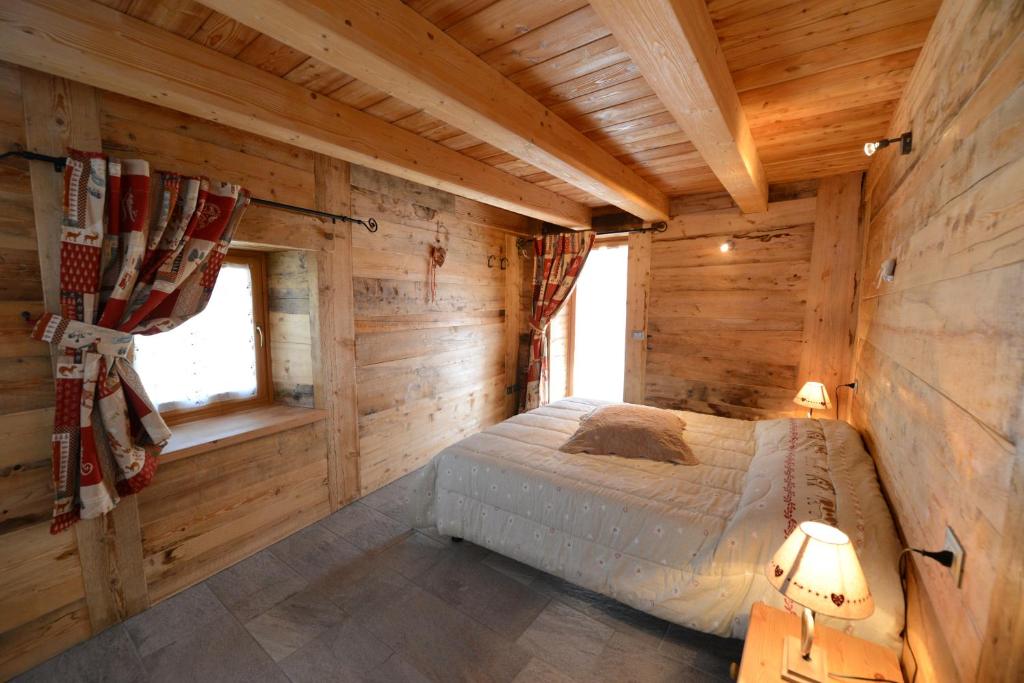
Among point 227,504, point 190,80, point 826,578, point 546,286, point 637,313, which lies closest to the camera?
point 826,578

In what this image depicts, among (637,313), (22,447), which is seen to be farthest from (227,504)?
(637,313)

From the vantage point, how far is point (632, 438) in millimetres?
2158

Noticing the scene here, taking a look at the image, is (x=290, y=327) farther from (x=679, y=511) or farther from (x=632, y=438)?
(x=679, y=511)

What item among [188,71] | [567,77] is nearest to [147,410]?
[188,71]

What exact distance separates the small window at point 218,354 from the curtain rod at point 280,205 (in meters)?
0.48

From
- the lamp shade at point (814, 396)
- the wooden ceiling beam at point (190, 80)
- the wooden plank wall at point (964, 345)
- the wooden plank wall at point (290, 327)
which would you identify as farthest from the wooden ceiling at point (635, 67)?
the lamp shade at point (814, 396)

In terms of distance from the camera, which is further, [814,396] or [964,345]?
[814,396]

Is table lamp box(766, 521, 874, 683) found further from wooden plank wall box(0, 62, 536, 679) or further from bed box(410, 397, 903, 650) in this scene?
wooden plank wall box(0, 62, 536, 679)

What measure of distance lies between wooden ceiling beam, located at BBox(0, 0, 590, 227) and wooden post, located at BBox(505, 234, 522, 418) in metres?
1.80

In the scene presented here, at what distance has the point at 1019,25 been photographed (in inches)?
30.6

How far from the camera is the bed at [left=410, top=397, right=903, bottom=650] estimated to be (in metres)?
1.39

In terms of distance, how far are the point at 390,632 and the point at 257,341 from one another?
72.9 inches

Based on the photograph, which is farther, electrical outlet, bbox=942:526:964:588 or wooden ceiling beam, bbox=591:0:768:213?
wooden ceiling beam, bbox=591:0:768:213

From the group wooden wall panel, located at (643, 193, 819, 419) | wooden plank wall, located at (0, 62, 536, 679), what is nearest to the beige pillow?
wooden wall panel, located at (643, 193, 819, 419)
